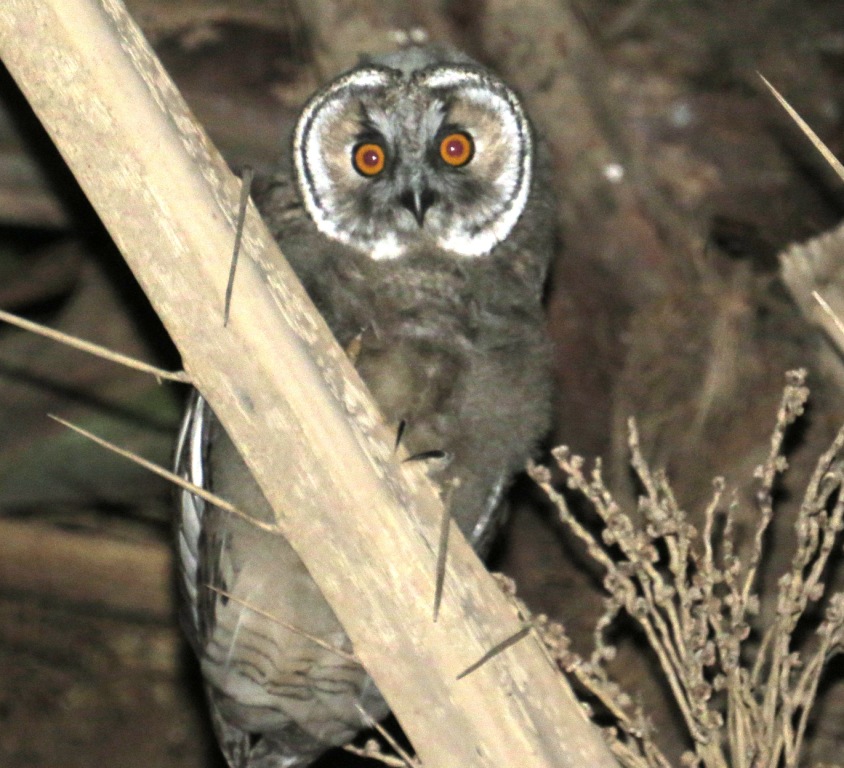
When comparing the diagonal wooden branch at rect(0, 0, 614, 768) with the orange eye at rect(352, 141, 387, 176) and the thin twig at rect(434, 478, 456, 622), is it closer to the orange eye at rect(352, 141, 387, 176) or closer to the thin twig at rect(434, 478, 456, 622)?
the thin twig at rect(434, 478, 456, 622)

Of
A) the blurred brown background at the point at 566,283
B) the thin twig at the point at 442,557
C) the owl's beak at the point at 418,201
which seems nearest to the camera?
the thin twig at the point at 442,557

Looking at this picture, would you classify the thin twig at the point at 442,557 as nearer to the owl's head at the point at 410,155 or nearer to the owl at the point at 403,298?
the owl at the point at 403,298

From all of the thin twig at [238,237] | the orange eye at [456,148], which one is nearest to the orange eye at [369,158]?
the orange eye at [456,148]

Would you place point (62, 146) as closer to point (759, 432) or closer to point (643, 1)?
point (759, 432)

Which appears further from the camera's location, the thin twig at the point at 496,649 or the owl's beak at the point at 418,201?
the owl's beak at the point at 418,201

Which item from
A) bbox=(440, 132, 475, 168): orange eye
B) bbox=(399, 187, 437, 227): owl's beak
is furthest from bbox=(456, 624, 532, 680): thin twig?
bbox=(440, 132, 475, 168): orange eye

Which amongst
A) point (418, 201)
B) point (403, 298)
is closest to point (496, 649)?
point (403, 298)

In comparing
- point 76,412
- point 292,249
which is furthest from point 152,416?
point 292,249
